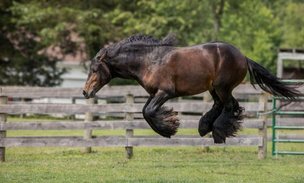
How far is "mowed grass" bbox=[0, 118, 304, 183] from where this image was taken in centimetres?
848

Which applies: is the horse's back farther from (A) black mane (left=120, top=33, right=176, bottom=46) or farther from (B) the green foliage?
(B) the green foliage

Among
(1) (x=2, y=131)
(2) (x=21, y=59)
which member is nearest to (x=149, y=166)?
(1) (x=2, y=131)

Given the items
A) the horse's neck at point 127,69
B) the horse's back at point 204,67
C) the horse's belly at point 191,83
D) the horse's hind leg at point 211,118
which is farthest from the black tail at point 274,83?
the horse's neck at point 127,69

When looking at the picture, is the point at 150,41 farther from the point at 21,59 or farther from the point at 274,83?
the point at 21,59

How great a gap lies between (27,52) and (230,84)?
65.1ft

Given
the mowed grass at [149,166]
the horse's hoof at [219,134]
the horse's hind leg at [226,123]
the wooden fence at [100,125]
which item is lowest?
the mowed grass at [149,166]

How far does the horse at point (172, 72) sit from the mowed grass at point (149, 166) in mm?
1193

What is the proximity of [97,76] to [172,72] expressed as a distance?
1124 mm

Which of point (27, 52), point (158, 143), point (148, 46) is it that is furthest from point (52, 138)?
point (27, 52)

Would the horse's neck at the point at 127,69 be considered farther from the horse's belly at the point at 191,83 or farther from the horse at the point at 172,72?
the horse's belly at the point at 191,83

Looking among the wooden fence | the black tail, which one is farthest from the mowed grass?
the black tail

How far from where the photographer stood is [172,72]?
7.44 meters

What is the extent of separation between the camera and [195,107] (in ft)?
37.9

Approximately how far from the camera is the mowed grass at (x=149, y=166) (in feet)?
27.8
